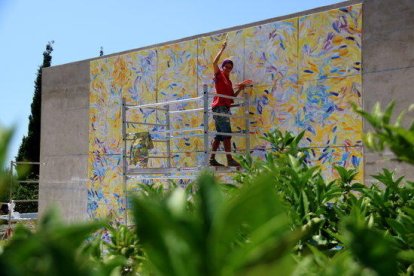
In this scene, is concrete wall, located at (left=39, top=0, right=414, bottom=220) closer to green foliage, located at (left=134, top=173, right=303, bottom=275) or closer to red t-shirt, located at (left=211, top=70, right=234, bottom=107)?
red t-shirt, located at (left=211, top=70, right=234, bottom=107)

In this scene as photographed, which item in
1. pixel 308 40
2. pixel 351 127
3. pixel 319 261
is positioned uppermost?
pixel 308 40

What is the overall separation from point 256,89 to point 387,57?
138cm

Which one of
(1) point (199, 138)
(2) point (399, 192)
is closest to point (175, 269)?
(2) point (399, 192)

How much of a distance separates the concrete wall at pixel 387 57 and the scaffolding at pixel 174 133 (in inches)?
51.3

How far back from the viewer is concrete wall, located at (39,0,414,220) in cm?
500

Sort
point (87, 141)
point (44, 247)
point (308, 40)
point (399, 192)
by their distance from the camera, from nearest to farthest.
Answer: point (44, 247), point (399, 192), point (308, 40), point (87, 141)

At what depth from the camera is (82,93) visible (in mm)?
8117

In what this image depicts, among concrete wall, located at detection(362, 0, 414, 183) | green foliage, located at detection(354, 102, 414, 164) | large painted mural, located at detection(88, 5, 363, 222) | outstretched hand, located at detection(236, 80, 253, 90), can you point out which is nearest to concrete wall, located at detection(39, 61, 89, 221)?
large painted mural, located at detection(88, 5, 363, 222)

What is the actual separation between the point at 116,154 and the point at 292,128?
2.55 m

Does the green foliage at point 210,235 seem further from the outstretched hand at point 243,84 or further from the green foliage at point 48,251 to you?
the outstretched hand at point 243,84

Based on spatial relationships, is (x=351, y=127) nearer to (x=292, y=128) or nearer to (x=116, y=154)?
(x=292, y=128)

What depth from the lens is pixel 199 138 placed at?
6.48 meters

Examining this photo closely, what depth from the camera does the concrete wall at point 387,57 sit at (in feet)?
16.3

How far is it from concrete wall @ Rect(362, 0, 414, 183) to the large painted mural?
9cm
